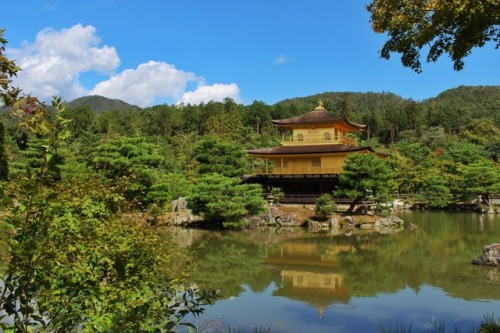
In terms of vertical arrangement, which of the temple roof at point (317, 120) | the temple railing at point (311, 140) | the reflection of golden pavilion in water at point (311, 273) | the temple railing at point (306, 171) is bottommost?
the reflection of golden pavilion in water at point (311, 273)

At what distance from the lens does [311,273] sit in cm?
1197

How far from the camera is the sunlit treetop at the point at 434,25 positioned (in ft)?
16.6

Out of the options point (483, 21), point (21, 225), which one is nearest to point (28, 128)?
point (21, 225)

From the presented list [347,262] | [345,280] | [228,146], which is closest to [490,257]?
[347,262]

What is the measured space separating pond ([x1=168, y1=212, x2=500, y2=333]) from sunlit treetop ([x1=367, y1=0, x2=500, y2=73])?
393 centimetres

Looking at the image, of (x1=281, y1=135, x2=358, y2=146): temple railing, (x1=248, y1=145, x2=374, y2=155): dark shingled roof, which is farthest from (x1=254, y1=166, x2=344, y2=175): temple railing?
(x1=281, y1=135, x2=358, y2=146): temple railing

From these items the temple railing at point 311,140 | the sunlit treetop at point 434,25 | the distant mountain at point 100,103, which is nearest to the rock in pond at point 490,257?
the sunlit treetop at point 434,25

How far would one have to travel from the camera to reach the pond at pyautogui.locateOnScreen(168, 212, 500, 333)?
7.54 metres

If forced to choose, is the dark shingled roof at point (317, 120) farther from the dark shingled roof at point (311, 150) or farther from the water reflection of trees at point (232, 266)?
the water reflection of trees at point (232, 266)

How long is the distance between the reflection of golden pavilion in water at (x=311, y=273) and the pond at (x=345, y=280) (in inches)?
0.9

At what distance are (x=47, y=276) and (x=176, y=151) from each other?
4093 cm

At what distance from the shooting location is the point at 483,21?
510cm

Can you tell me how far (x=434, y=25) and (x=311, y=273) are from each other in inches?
310

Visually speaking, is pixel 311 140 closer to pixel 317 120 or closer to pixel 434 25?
pixel 317 120
